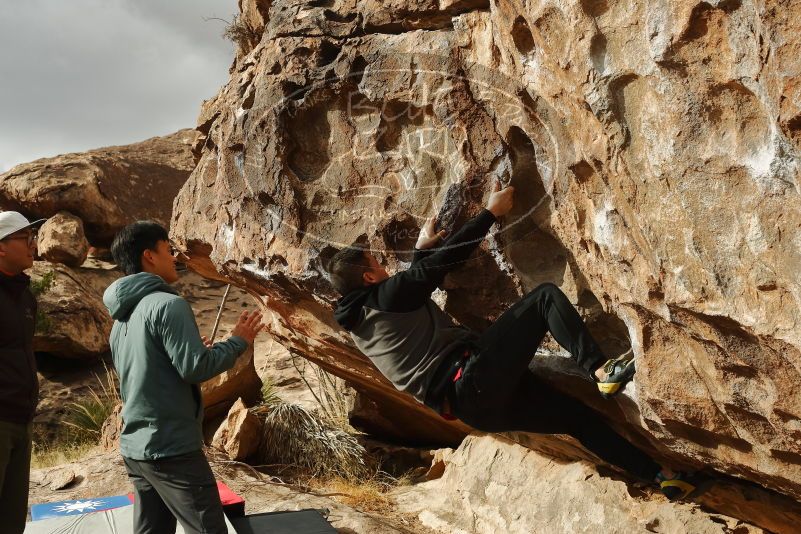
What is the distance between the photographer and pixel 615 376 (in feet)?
11.9

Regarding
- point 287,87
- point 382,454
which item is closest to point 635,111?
point 287,87

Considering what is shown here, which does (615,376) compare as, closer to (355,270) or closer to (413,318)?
(413,318)

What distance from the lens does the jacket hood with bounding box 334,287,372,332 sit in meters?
4.12

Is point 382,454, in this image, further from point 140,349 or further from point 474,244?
point 140,349

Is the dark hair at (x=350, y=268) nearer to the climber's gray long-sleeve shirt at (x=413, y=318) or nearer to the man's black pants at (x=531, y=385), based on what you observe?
the climber's gray long-sleeve shirt at (x=413, y=318)

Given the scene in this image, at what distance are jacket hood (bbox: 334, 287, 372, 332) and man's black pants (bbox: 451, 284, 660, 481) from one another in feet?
2.00

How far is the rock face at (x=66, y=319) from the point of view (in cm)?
1014

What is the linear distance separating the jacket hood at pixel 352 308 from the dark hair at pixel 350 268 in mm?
50

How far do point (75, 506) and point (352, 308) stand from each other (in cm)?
241

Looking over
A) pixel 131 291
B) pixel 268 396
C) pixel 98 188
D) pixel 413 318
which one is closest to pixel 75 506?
pixel 131 291

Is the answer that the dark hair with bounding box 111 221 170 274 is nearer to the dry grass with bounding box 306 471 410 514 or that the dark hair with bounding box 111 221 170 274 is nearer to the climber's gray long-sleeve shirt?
the climber's gray long-sleeve shirt

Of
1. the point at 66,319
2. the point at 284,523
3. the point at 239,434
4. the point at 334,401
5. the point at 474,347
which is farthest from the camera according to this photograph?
the point at 66,319

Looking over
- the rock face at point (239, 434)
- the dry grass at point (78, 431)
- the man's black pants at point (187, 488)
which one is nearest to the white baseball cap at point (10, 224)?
the man's black pants at point (187, 488)

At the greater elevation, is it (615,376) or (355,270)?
(355,270)
